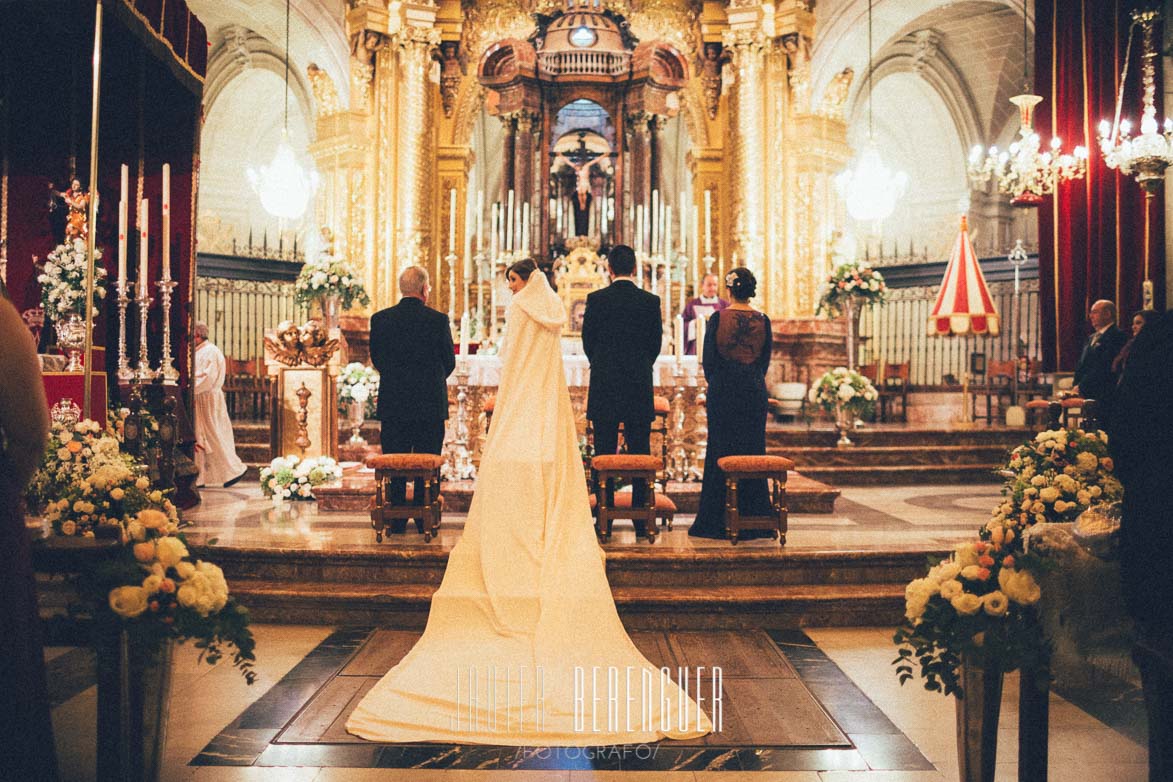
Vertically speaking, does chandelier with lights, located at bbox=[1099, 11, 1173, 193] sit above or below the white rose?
above

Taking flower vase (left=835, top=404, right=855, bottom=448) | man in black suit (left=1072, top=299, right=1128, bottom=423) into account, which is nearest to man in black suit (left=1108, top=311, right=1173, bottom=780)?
man in black suit (left=1072, top=299, right=1128, bottom=423)

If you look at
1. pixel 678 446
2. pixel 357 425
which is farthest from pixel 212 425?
pixel 678 446

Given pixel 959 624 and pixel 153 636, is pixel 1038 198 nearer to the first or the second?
pixel 959 624

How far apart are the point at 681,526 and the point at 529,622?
255 cm

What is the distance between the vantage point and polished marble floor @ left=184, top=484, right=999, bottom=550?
18.2ft

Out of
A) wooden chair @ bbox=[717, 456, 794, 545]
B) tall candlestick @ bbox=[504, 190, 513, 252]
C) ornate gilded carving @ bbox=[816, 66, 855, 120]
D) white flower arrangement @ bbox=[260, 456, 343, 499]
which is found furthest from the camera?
ornate gilded carving @ bbox=[816, 66, 855, 120]

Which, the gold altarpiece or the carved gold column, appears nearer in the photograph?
the gold altarpiece

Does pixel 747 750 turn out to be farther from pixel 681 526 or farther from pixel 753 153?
pixel 753 153

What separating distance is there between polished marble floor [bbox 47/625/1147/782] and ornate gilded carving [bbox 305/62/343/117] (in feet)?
30.6

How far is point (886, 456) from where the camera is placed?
9.74 metres

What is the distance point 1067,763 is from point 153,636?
2941mm

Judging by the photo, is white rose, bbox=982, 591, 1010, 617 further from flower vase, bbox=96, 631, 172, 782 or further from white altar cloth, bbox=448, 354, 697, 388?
white altar cloth, bbox=448, 354, 697, 388

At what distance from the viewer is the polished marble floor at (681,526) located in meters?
5.54

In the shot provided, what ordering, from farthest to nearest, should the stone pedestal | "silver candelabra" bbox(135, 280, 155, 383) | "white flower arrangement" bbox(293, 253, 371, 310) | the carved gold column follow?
the carved gold column < the stone pedestal < "white flower arrangement" bbox(293, 253, 371, 310) < "silver candelabra" bbox(135, 280, 155, 383)
